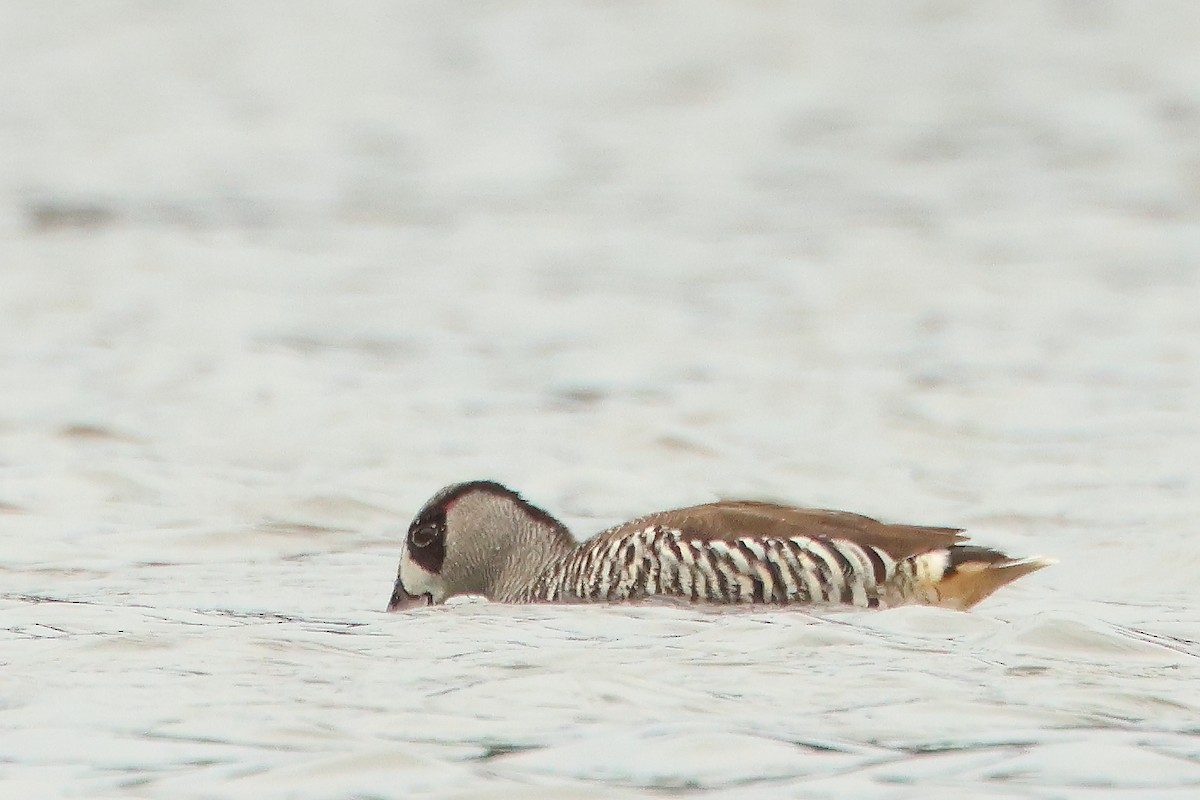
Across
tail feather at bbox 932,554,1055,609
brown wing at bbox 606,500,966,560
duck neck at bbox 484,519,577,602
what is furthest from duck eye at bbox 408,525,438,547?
tail feather at bbox 932,554,1055,609

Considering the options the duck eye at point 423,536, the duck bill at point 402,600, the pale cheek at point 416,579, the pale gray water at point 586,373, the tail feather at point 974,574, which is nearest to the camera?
the pale gray water at point 586,373

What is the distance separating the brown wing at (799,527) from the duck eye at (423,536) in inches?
33.1

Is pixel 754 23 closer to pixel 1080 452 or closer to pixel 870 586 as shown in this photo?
pixel 1080 452

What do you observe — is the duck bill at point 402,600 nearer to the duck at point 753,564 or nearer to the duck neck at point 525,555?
the duck at point 753,564

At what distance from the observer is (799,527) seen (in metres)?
8.87

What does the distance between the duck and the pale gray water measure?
0.18 metres

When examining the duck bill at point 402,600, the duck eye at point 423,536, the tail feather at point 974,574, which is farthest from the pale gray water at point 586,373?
the duck eye at point 423,536

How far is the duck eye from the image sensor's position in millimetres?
9469

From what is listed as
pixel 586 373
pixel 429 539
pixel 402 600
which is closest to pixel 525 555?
pixel 429 539

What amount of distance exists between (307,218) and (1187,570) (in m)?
12.4

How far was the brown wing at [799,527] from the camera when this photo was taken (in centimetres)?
877

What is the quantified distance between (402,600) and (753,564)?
4.49 ft

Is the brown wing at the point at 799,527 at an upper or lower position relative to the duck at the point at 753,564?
upper

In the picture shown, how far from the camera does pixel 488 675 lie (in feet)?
24.8
